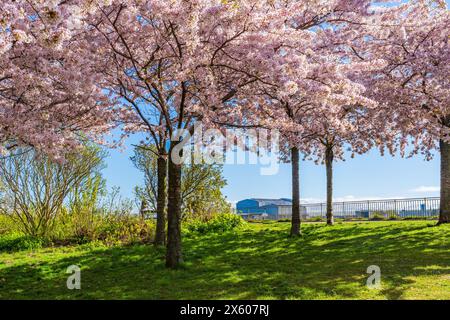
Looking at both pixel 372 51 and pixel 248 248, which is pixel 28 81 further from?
pixel 372 51

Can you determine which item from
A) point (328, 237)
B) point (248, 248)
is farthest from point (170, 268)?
point (328, 237)

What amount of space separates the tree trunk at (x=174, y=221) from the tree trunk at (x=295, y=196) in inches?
267

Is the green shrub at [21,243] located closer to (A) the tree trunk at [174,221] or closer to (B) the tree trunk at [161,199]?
(B) the tree trunk at [161,199]

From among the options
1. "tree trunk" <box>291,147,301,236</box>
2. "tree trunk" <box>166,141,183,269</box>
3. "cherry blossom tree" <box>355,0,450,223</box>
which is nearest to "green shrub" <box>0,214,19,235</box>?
"tree trunk" <box>166,141,183,269</box>

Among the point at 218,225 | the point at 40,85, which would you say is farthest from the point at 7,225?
the point at 40,85

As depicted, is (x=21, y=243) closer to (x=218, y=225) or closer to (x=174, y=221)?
(x=218, y=225)

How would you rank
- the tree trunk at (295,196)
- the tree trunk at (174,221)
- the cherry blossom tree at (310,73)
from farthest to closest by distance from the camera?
the tree trunk at (295,196) < the tree trunk at (174,221) < the cherry blossom tree at (310,73)

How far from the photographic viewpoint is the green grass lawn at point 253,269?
7895 mm

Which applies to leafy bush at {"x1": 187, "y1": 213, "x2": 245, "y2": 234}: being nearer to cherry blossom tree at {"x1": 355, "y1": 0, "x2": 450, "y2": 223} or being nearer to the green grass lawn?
the green grass lawn

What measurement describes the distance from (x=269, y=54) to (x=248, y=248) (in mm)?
6531

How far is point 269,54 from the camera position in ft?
32.3

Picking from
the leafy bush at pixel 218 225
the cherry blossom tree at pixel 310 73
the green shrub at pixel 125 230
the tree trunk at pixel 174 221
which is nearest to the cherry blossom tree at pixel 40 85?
the tree trunk at pixel 174 221

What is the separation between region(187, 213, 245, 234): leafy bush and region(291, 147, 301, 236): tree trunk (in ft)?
13.1
